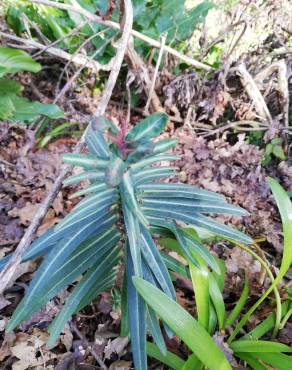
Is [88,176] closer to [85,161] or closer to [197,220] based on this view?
[85,161]

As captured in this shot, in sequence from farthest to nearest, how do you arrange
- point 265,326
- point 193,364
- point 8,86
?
point 8,86 < point 265,326 < point 193,364

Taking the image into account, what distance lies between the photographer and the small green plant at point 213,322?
970 millimetres

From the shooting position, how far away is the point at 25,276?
68.5 inches

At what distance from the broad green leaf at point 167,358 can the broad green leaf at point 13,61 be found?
5.84 ft

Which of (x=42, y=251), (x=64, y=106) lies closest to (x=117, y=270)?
(x=42, y=251)

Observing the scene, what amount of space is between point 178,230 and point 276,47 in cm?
204

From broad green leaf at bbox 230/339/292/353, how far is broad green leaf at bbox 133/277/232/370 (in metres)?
0.26

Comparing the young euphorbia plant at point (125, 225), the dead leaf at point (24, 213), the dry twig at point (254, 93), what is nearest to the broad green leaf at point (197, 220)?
the young euphorbia plant at point (125, 225)

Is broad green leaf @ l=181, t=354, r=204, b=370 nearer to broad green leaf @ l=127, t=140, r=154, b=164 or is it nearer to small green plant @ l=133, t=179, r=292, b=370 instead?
small green plant @ l=133, t=179, r=292, b=370

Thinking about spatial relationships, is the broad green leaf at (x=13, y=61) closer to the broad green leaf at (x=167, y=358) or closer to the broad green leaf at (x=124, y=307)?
the broad green leaf at (x=124, y=307)

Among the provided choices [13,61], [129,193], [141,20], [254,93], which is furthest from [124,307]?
[141,20]

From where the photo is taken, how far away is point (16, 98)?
8.08 feet

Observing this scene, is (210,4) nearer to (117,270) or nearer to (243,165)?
(243,165)

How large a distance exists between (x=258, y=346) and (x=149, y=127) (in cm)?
89
